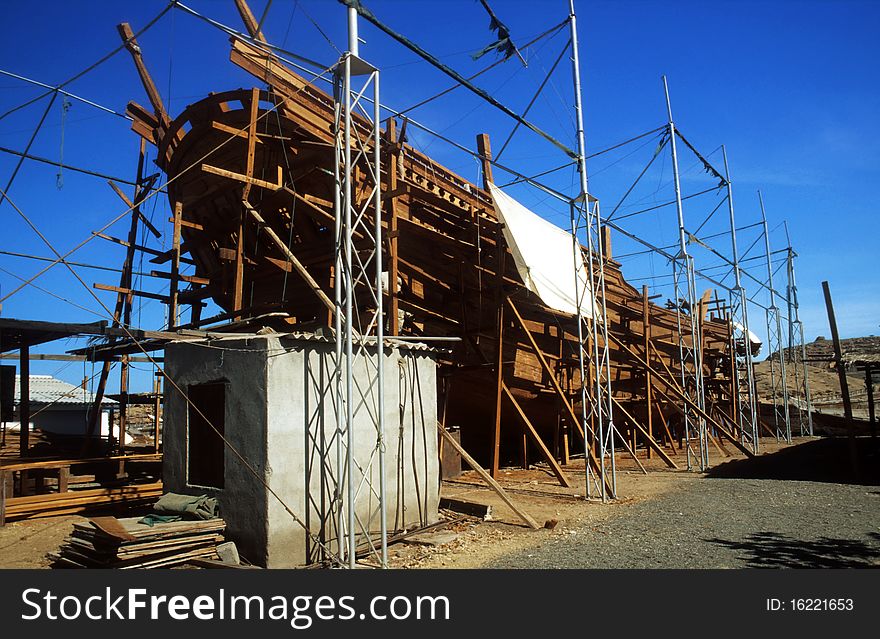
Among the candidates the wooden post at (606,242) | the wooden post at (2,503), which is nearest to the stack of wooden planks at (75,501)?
the wooden post at (2,503)

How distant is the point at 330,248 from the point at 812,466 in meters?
12.2

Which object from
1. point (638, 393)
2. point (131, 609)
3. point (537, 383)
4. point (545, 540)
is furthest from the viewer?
point (638, 393)

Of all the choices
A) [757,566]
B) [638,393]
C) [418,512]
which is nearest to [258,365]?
[418,512]

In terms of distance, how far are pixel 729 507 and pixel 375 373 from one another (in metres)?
6.20

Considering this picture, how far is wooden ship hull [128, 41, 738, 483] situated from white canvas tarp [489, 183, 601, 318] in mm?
500

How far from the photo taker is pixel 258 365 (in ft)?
22.6

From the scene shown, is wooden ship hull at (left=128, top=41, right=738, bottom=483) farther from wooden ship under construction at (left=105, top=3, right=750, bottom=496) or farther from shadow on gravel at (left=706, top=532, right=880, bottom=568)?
shadow on gravel at (left=706, top=532, right=880, bottom=568)

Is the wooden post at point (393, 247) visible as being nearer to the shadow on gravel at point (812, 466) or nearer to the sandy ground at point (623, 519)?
the sandy ground at point (623, 519)

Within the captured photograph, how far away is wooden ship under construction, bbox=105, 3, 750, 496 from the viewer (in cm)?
1102

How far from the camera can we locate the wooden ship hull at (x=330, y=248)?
11.0 metres

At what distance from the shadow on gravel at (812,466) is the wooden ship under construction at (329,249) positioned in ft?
2.61

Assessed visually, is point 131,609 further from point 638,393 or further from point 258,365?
point 638,393

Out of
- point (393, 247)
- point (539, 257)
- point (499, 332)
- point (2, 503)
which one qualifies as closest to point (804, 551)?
point (499, 332)

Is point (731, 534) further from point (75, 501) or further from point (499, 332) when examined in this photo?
point (75, 501)
